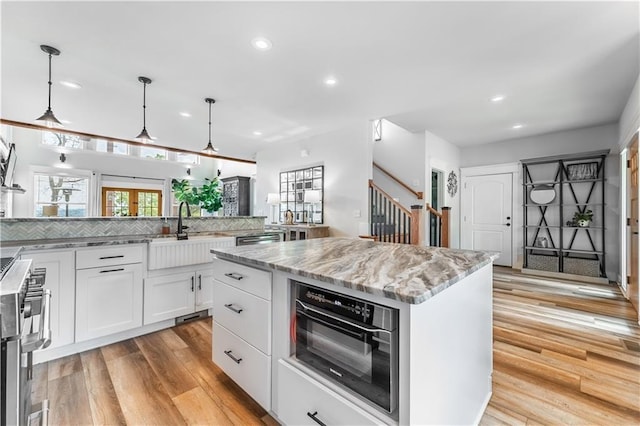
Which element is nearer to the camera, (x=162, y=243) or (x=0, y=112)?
(x=162, y=243)

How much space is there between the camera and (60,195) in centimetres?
702

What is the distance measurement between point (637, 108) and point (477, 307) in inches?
134

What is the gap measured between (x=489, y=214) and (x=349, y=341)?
19.0 feet

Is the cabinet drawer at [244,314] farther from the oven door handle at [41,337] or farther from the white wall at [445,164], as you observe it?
the white wall at [445,164]

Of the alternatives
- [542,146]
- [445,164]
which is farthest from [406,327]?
[542,146]

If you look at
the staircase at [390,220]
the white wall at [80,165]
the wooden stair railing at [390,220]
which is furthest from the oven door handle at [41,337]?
the white wall at [80,165]

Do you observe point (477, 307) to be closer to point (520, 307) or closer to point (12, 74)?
point (520, 307)

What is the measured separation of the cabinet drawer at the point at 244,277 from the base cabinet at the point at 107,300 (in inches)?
45.0

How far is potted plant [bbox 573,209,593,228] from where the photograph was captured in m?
4.69

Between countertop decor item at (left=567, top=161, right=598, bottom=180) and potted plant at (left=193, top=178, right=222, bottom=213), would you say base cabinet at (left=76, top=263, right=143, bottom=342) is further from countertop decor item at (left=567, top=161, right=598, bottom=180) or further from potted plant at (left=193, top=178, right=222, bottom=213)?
potted plant at (left=193, top=178, right=222, bottom=213)

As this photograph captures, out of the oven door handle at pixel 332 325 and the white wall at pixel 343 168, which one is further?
the white wall at pixel 343 168

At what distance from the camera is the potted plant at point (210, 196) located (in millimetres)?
9226

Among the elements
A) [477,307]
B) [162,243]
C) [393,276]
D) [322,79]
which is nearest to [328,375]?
[393,276]

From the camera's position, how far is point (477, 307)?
1.45 metres
